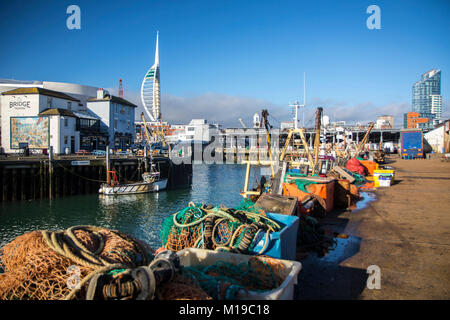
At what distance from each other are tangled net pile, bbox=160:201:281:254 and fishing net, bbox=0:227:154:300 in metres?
1.14

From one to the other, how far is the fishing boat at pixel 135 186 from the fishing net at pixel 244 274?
85.1ft

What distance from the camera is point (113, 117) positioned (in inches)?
1989

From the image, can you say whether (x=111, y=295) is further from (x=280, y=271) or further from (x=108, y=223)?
(x=108, y=223)

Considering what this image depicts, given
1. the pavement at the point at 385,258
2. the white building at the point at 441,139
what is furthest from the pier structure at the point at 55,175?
the white building at the point at 441,139

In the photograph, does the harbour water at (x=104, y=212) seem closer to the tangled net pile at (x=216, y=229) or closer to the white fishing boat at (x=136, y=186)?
the white fishing boat at (x=136, y=186)

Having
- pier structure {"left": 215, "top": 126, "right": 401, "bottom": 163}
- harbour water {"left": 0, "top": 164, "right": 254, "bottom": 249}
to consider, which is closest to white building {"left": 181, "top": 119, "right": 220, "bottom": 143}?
pier structure {"left": 215, "top": 126, "right": 401, "bottom": 163}

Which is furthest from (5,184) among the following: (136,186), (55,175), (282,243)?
(282,243)

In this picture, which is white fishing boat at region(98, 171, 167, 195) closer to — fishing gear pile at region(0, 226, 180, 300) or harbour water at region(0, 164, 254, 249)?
harbour water at region(0, 164, 254, 249)

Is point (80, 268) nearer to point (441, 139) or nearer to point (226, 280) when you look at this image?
point (226, 280)

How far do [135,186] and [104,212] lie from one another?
739cm

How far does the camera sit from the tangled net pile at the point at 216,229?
14.1ft

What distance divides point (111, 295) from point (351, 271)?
419 centimetres

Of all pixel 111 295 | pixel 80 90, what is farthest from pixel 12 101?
pixel 111 295

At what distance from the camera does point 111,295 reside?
7.63ft
